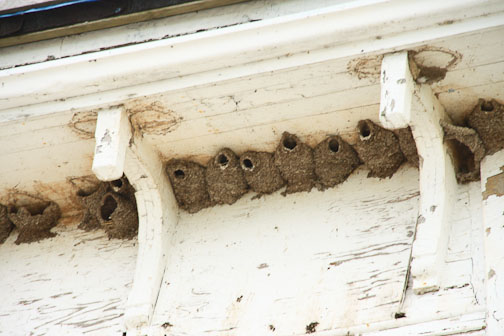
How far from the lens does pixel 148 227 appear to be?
496cm

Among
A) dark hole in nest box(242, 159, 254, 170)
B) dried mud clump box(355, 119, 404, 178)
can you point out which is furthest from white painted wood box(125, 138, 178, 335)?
dried mud clump box(355, 119, 404, 178)

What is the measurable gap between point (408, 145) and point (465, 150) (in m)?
0.29

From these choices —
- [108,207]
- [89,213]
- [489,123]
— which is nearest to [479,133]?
[489,123]

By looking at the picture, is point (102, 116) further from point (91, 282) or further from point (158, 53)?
point (91, 282)

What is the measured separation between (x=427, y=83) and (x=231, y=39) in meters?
0.96

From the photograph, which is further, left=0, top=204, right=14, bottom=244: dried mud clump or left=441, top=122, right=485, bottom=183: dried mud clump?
left=0, top=204, right=14, bottom=244: dried mud clump

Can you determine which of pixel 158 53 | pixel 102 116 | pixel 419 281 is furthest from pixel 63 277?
pixel 419 281

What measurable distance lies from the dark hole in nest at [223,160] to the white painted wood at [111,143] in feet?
1.89

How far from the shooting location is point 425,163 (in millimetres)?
4555

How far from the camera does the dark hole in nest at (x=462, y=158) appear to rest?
4.77 m

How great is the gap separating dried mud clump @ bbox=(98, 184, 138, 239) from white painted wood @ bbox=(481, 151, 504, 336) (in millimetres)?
1888

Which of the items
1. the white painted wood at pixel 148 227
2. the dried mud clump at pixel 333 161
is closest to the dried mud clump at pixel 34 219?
the white painted wood at pixel 148 227

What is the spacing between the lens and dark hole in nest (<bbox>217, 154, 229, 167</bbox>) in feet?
16.7

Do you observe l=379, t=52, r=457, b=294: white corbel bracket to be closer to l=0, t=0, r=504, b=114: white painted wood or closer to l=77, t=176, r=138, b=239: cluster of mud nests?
l=0, t=0, r=504, b=114: white painted wood
